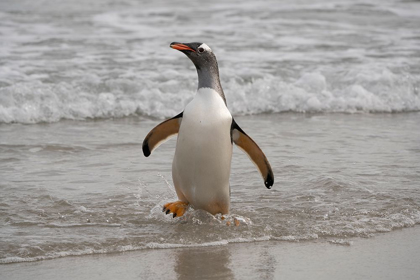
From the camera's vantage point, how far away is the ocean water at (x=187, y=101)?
467 cm

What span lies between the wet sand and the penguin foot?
0.55 metres

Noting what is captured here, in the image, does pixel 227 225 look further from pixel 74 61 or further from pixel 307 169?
pixel 74 61

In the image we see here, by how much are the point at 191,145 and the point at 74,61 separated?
663 centimetres

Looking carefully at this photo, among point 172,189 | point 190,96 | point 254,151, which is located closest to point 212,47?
point 190,96

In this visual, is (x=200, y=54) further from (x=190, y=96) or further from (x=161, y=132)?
(x=190, y=96)

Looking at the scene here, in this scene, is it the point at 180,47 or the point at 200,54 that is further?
the point at 200,54

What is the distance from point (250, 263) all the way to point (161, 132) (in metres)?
1.29

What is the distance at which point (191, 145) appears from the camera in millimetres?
4648

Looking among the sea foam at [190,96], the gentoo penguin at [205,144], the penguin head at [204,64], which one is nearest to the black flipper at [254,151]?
the gentoo penguin at [205,144]

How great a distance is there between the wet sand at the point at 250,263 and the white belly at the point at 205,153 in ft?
1.89

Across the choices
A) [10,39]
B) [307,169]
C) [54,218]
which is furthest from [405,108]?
[10,39]

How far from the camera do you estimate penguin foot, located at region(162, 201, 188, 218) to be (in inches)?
187

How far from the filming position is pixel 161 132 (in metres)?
4.93

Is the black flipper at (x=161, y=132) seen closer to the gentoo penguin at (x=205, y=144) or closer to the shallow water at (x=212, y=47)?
the gentoo penguin at (x=205, y=144)
